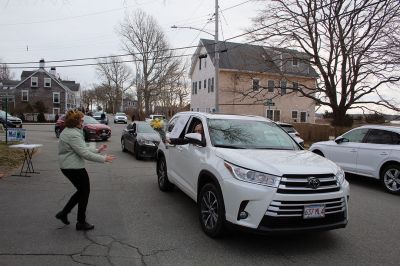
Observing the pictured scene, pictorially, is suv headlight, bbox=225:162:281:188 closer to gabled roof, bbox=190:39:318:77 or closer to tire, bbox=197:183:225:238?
tire, bbox=197:183:225:238

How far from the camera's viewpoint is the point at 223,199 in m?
5.30

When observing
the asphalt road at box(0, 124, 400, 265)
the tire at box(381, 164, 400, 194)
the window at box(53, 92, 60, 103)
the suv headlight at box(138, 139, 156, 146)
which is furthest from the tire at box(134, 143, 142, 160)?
the window at box(53, 92, 60, 103)

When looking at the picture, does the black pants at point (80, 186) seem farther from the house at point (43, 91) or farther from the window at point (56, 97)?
the window at point (56, 97)

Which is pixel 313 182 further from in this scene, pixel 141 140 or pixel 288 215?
pixel 141 140

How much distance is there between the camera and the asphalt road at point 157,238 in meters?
4.89

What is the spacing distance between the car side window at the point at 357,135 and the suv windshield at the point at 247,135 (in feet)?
15.4

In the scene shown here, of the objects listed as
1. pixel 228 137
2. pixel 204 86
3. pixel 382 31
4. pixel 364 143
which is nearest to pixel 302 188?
pixel 228 137

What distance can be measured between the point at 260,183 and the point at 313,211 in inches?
29.4

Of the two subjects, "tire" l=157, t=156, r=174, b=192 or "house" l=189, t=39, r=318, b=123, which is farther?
"house" l=189, t=39, r=318, b=123

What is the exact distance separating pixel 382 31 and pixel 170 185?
21.3 metres

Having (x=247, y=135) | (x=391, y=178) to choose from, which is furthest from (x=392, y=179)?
(x=247, y=135)

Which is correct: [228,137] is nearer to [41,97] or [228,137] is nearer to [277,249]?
[277,249]

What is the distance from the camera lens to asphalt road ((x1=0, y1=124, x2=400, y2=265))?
4.89 m

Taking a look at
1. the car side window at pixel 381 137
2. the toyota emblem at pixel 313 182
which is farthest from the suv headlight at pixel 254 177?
the car side window at pixel 381 137
